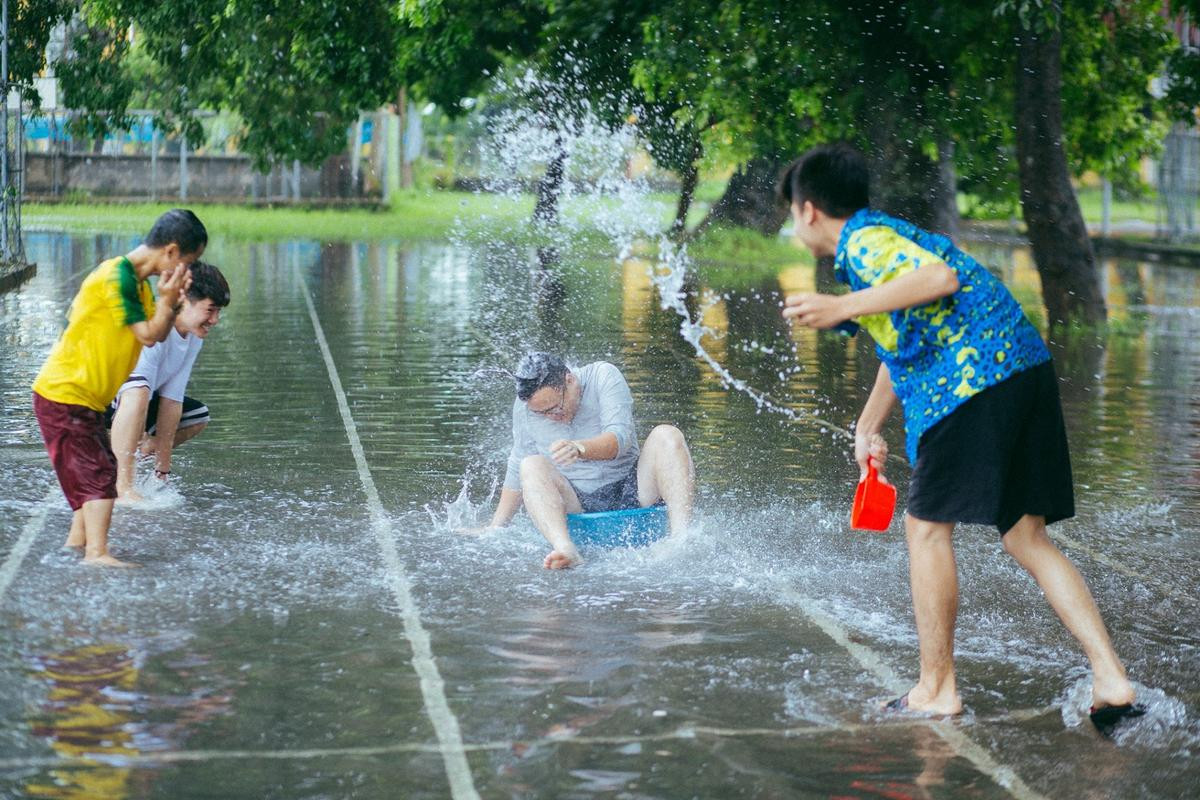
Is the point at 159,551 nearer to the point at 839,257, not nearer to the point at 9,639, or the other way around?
the point at 9,639

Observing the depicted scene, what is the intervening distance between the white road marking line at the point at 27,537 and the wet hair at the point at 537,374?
2004mm

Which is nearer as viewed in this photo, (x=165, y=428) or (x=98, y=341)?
(x=98, y=341)

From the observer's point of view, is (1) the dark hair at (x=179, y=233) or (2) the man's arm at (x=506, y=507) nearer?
(1) the dark hair at (x=179, y=233)

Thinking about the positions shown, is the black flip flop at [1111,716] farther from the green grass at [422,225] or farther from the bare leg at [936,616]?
the green grass at [422,225]

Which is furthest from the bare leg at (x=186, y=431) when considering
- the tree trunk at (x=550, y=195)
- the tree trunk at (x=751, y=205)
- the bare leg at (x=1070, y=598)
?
the tree trunk at (x=751, y=205)

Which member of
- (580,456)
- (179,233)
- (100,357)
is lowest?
(580,456)

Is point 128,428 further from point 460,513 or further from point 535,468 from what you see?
point 535,468

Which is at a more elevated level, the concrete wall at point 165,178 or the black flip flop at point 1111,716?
the concrete wall at point 165,178

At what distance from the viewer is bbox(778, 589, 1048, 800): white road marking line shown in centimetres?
430

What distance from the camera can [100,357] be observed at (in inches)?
256

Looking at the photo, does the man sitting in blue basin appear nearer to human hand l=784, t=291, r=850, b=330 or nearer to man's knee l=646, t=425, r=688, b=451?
man's knee l=646, t=425, r=688, b=451

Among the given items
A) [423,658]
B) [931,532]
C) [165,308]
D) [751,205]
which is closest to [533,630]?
[423,658]

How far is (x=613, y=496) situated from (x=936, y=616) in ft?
8.17

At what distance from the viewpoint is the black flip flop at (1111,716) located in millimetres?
4664
